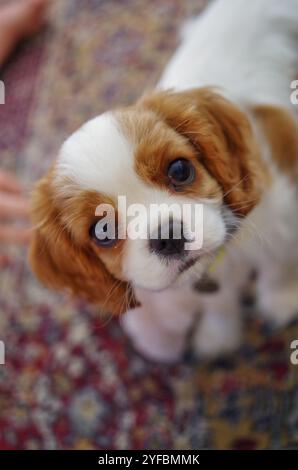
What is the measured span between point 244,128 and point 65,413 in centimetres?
99

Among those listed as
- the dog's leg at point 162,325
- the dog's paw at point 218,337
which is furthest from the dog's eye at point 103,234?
the dog's paw at point 218,337

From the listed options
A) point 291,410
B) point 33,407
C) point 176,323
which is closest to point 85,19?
point 176,323

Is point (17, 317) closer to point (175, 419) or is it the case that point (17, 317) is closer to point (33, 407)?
point (33, 407)

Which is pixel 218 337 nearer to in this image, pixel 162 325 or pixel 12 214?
pixel 162 325

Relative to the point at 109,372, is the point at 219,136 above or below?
above

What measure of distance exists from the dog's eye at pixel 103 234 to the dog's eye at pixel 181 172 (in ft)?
0.47

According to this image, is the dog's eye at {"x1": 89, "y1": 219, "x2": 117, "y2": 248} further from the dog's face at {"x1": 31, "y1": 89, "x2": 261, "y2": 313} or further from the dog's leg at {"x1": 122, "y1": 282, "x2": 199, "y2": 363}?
the dog's leg at {"x1": 122, "y1": 282, "x2": 199, "y2": 363}

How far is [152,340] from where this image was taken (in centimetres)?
162

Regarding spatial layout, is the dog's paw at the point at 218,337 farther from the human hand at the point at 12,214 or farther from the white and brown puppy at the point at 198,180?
the human hand at the point at 12,214

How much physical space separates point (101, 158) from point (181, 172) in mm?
167

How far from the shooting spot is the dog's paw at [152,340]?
1.60m

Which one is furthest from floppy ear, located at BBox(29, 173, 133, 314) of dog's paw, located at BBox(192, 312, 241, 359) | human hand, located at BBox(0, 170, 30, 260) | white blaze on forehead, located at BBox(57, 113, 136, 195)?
human hand, located at BBox(0, 170, 30, 260)

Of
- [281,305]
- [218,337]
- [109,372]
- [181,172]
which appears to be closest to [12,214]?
[109,372]

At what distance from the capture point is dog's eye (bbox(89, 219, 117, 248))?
1.00 m
